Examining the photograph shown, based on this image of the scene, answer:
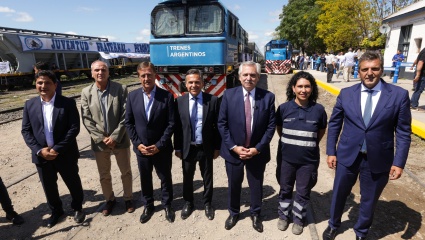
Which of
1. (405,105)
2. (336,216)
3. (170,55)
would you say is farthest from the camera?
(170,55)

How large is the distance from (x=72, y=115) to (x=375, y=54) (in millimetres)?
3468

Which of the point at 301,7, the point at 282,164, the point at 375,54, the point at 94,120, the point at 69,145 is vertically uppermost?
the point at 301,7

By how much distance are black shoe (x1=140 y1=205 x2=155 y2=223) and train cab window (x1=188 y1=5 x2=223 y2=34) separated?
5767 mm

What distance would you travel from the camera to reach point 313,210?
347 centimetres

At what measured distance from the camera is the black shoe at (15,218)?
3.33 metres

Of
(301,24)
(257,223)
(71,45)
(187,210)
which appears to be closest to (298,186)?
(257,223)

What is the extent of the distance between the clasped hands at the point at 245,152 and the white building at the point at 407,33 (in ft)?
45.8

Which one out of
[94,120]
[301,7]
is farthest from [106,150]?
[301,7]

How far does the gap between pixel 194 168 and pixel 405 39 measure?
1632 cm

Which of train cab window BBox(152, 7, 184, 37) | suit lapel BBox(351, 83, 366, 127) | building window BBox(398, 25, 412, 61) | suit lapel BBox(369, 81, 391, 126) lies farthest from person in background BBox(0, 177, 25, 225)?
building window BBox(398, 25, 412, 61)

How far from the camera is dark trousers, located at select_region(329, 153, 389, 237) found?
8.66 ft

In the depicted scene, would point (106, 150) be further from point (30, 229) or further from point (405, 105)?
point (405, 105)

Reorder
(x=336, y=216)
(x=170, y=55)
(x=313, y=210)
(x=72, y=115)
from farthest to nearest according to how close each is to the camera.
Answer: (x=170, y=55), (x=313, y=210), (x=72, y=115), (x=336, y=216)

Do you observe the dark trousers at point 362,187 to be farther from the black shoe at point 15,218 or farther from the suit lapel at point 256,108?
the black shoe at point 15,218
